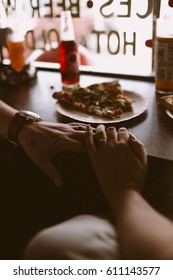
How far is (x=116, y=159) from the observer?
82 cm

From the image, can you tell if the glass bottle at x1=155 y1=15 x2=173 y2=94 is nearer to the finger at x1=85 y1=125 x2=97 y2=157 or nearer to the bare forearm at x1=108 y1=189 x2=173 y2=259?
the finger at x1=85 y1=125 x2=97 y2=157

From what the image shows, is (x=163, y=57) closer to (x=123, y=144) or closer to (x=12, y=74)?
(x=123, y=144)

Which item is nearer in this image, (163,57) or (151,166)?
(151,166)

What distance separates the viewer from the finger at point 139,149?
2.70 feet

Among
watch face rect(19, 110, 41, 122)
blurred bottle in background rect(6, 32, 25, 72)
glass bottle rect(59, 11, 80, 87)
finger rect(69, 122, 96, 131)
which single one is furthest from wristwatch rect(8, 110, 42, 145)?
blurred bottle in background rect(6, 32, 25, 72)

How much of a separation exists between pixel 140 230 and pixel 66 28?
0.88 metres

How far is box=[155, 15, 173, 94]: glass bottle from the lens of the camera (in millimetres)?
1075

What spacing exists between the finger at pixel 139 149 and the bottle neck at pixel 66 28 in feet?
1.91

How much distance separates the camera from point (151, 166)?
85 centimetres

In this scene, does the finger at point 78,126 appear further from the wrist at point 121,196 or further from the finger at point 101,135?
the wrist at point 121,196

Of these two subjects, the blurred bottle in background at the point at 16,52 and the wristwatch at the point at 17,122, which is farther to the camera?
the blurred bottle in background at the point at 16,52

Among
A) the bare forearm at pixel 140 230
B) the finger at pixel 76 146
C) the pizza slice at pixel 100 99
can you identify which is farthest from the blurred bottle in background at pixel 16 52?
the bare forearm at pixel 140 230

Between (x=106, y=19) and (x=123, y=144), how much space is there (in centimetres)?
67
